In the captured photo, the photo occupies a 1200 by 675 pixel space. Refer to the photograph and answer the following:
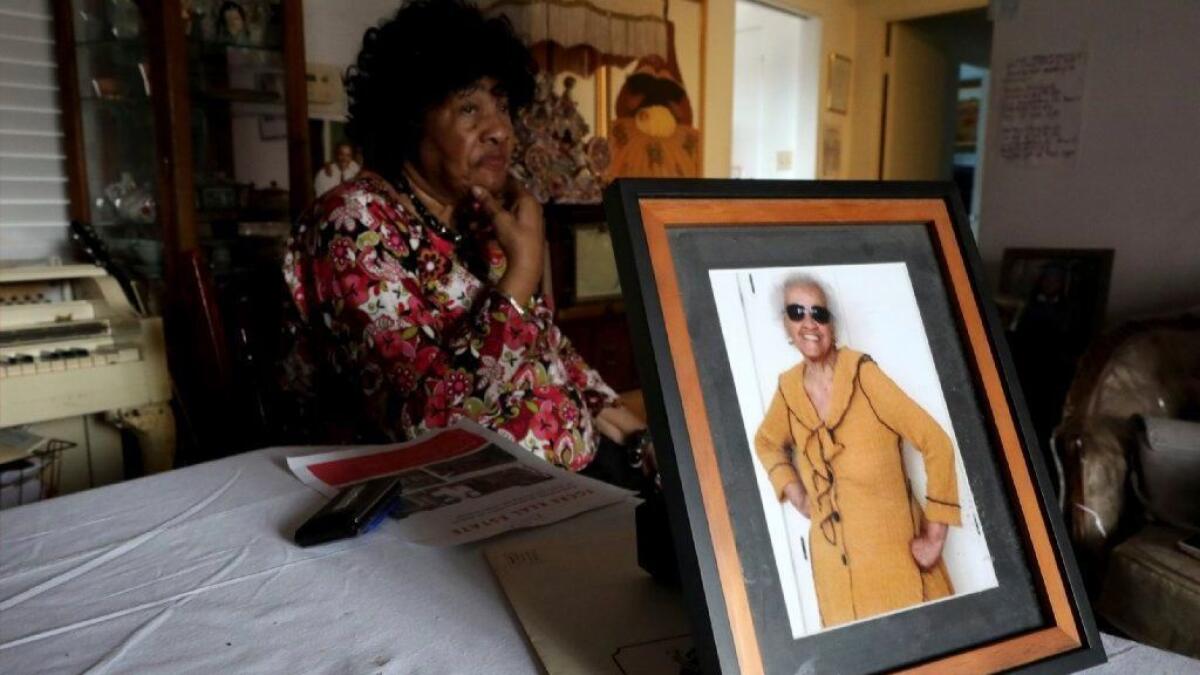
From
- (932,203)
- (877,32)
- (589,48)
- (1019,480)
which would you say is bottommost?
(1019,480)

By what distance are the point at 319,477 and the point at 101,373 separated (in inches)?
44.3

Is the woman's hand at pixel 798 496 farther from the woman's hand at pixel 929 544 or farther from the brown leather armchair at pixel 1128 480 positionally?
the brown leather armchair at pixel 1128 480

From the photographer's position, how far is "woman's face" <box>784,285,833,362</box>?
1.41ft

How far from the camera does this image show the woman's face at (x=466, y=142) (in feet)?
4.20

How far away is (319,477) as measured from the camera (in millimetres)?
793

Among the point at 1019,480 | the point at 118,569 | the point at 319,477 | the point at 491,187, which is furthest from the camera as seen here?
the point at 491,187

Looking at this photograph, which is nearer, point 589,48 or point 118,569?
point 118,569

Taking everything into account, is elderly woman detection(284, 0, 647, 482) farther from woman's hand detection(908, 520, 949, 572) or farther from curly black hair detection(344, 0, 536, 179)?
woman's hand detection(908, 520, 949, 572)

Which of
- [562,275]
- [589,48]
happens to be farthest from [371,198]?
[589,48]

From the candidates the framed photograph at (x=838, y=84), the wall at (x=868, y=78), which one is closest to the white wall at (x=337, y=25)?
the framed photograph at (x=838, y=84)

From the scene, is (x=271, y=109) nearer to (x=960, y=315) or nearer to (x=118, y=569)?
(x=118, y=569)

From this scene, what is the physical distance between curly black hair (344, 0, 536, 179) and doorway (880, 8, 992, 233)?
3.76 m

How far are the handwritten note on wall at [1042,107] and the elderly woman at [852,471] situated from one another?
205cm

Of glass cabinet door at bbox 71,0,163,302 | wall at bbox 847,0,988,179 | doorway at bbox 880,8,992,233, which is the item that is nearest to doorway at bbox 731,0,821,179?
wall at bbox 847,0,988,179
